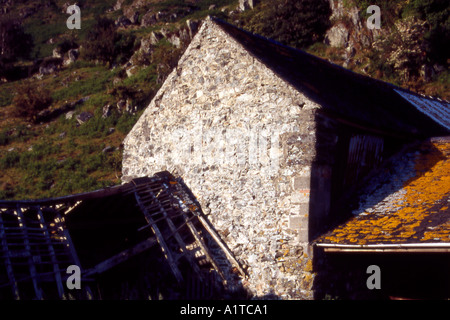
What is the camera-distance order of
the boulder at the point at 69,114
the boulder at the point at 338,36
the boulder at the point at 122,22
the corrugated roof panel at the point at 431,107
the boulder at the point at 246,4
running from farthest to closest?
the boulder at the point at 122,22
the boulder at the point at 246,4
the boulder at the point at 338,36
the boulder at the point at 69,114
the corrugated roof panel at the point at 431,107

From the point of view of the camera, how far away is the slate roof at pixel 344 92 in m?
8.41

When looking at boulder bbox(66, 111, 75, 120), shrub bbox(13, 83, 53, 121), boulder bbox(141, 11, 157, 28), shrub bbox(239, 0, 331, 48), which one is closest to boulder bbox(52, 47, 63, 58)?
boulder bbox(141, 11, 157, 28)

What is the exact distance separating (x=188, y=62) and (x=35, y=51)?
50237mm

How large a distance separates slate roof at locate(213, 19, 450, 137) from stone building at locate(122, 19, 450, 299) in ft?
0.19

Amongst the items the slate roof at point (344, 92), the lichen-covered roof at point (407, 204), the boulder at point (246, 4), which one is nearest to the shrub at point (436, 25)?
the slate roof at point (344, 92)

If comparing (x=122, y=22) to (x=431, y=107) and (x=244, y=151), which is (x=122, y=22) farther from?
(x=244, y=151)

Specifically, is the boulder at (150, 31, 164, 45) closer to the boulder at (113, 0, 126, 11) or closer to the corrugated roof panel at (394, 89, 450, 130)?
the boulder at (113, 0, 126, 11)

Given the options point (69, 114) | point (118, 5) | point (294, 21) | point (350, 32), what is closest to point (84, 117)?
point (69, 114)

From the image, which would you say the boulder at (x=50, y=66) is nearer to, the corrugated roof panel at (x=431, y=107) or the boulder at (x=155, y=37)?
the boulder at (x=155, y=37)

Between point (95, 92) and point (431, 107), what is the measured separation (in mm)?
24392

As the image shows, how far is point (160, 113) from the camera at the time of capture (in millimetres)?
10242

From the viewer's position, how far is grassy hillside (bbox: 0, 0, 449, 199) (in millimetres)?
19844

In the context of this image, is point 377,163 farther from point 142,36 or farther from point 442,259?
point 142,36

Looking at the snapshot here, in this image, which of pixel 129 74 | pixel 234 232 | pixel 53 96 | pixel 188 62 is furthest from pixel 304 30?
pixel 234 232
